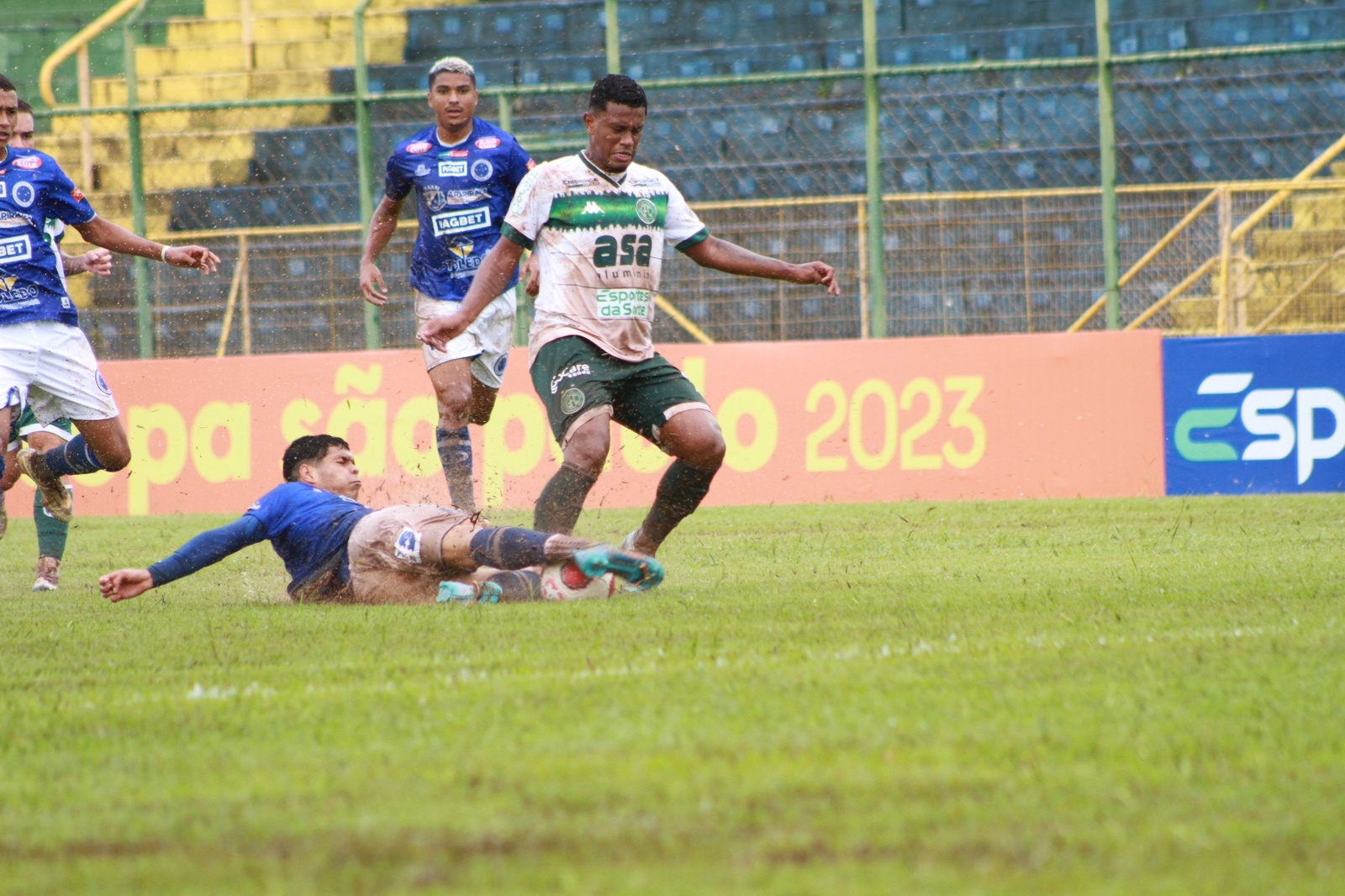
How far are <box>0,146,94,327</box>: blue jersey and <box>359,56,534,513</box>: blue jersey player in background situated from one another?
5.40 feet

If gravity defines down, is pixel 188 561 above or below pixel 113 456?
below

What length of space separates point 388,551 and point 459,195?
107 inches

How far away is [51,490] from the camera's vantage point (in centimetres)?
713

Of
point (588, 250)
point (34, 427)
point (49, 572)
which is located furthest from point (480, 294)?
point (34, 427)

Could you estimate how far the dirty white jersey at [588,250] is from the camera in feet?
20.2

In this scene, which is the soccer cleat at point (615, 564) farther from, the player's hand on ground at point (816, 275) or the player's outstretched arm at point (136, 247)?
the player's outstretched arm at point (136, 247)

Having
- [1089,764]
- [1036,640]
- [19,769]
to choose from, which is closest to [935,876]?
[1089,764]

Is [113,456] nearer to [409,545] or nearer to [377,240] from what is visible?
[377,240]

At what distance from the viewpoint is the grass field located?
2.22 metres

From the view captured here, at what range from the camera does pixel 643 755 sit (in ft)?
9.32

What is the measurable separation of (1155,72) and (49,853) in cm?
1187

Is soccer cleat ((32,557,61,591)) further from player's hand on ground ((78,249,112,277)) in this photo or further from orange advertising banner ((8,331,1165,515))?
orange advertising banner ((8,331,1165,515))

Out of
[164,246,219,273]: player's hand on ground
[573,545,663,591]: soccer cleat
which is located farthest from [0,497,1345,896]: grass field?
[164,246,219,273]: player's hand on ground

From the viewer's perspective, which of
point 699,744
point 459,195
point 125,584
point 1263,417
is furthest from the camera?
point 1263,417
